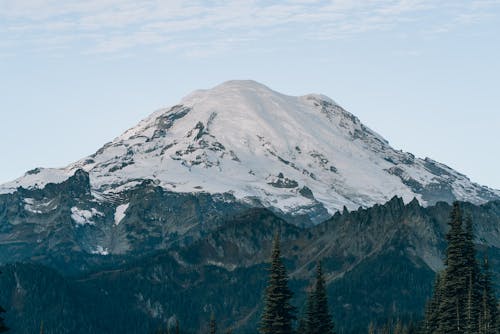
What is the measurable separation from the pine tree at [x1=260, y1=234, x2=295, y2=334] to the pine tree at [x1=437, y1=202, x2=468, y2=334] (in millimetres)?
21207

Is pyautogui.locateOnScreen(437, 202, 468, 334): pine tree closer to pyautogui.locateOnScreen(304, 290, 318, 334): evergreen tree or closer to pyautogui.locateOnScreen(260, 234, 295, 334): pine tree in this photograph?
pyautogui.locateOnScreen(304, 290, 318, 334): evergreen tree

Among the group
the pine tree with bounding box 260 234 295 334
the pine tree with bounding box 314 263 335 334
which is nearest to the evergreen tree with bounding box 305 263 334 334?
the pine tree with bounding box 314 263 335 334

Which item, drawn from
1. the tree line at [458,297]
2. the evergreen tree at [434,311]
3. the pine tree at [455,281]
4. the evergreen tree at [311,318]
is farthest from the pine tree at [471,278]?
the evergreen tree at [311,318]

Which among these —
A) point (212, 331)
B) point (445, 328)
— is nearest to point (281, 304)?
point (212, 331)

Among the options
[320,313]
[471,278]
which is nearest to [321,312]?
[320,313]

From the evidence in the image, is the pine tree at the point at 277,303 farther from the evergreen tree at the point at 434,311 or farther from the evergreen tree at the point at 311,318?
the evergreen tree at the point at 434,311

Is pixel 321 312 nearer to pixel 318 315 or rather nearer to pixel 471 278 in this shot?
pixel 318 315

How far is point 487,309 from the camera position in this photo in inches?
5581

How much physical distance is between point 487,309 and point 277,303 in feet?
77.1

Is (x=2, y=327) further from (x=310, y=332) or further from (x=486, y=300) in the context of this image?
(x=486, y=300)

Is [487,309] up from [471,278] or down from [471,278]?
down

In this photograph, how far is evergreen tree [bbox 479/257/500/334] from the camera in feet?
453

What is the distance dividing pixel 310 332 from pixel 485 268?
18.8m

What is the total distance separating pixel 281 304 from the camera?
128500 mm
